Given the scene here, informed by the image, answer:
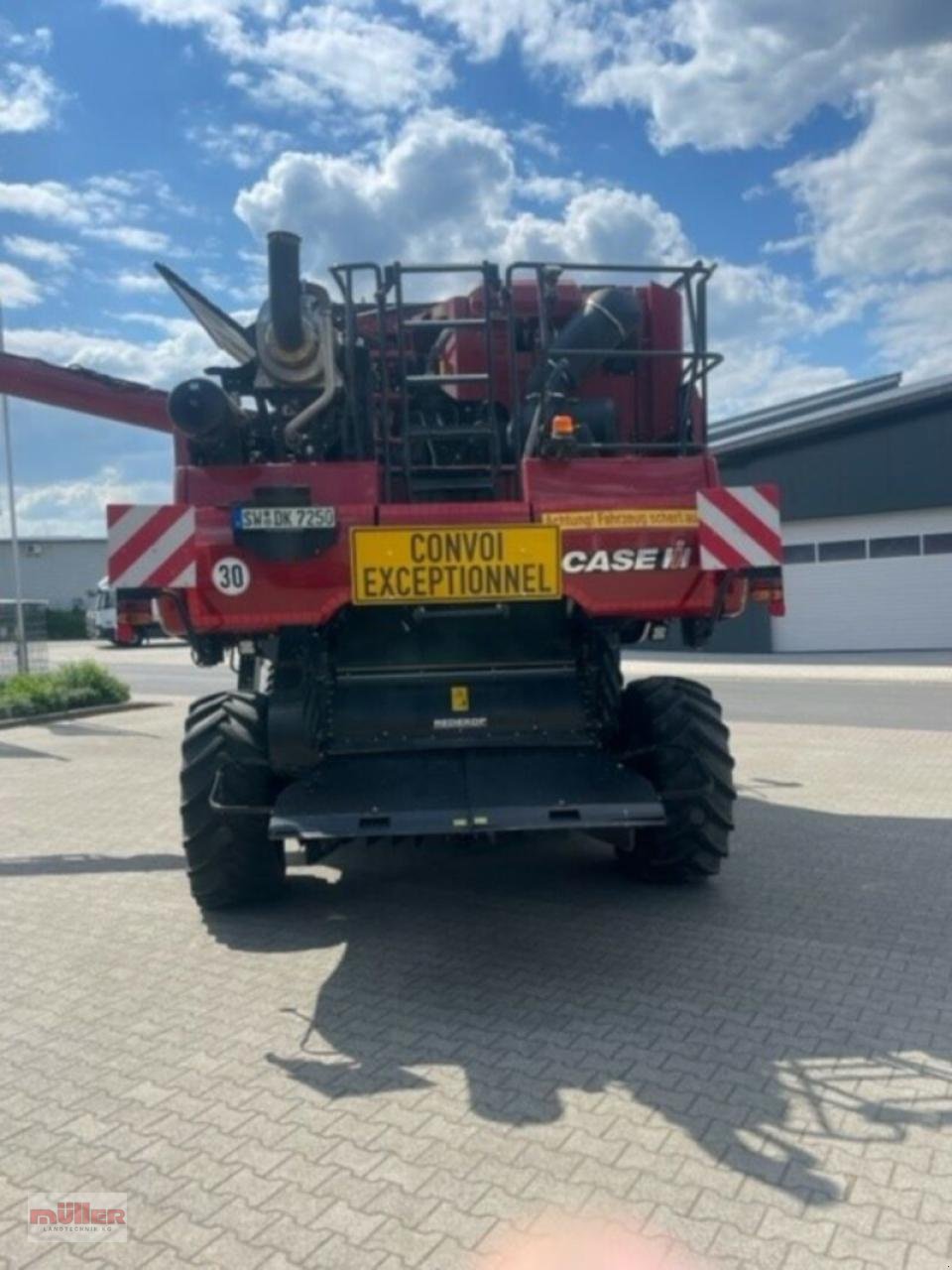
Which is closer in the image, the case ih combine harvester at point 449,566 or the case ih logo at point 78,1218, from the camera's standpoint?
the case ih logo at point 78,1218

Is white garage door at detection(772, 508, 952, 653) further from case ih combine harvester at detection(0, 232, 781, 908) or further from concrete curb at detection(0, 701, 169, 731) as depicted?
case ih combine harvester at detection(0, 232, 781, 908)

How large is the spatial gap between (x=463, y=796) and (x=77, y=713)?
41.9 feet

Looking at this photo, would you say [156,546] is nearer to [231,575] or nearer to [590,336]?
[231,575]

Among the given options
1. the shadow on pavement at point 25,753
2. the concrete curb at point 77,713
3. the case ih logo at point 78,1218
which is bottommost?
the case ih logo at point 78,1218

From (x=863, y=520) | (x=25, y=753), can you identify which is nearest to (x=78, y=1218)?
(x=25, y=753)

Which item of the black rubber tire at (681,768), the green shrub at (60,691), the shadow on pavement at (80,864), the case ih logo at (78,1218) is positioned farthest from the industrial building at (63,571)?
the case ih logo at (78,1218)

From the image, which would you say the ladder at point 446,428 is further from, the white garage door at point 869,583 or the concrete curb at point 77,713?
the white garage door at point 869,583

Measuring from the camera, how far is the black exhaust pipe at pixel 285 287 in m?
4.73

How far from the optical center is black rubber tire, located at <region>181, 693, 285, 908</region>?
493cm

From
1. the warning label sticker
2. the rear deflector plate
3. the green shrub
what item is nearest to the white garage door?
the green shrub

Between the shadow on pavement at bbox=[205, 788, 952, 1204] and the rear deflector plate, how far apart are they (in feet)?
2.23

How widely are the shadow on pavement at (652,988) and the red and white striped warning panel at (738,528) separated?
175cm

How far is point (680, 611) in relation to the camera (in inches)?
186

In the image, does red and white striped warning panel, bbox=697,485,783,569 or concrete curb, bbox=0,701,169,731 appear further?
concrete curb, bbox=0,701,169,731
